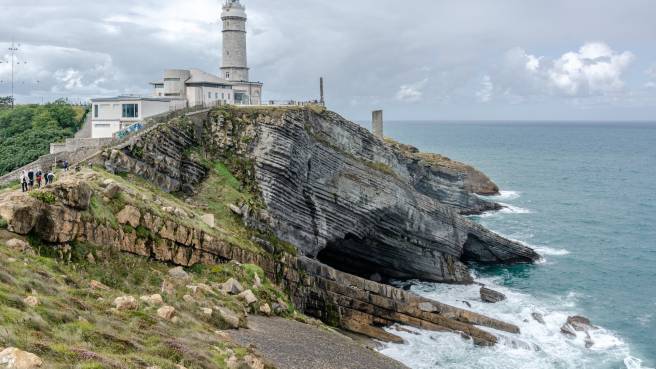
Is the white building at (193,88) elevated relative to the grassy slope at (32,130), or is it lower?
elevated

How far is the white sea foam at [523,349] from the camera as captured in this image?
38062mm

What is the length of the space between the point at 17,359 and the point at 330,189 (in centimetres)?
3866

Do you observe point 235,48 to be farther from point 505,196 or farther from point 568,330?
point 505,196

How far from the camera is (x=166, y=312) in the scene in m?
22.5

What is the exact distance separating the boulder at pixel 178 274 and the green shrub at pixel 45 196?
6831 millimetres

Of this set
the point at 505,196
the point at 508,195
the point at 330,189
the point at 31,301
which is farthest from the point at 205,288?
the point at 508,195

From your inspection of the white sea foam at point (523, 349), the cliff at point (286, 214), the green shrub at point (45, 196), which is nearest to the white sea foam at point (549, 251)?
the cliff at point (286, 214)

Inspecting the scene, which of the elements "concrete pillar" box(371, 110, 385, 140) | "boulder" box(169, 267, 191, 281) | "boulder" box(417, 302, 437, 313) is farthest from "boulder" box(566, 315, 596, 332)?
"concrete pillar" box(371, 110, 385, 140)

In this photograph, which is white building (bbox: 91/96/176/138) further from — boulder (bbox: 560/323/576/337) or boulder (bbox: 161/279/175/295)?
boulder (bbox: 560/323/576/337)

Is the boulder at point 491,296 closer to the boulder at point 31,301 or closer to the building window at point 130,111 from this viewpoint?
the building window at point 130,111

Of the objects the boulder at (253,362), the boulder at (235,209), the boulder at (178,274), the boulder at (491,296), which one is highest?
the boulder at (235,209)

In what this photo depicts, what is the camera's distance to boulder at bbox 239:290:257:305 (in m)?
30.6

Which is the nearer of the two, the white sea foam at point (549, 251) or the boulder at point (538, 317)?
the boulder at point (538, 317)

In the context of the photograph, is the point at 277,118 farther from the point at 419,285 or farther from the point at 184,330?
the point at 184,330
